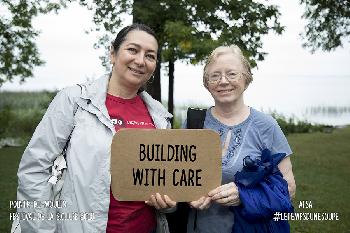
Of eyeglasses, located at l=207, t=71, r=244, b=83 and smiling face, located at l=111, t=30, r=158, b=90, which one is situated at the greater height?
smiling face, located at l=111, t=30, r=158, b=90

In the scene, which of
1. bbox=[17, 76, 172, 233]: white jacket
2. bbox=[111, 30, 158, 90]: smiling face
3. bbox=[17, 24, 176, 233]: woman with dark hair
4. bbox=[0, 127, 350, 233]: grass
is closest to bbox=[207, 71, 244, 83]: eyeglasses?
bbox=[111, 30, 158, 90]: smiling face

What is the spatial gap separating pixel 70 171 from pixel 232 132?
3.22 feet

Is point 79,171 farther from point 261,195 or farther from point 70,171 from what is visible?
point 261,195

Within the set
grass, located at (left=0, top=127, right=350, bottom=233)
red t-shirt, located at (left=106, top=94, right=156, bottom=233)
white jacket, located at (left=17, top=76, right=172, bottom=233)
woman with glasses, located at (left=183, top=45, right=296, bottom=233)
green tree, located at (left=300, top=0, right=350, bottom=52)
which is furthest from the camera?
green tree, located at (left=300, top=0, right=350, bottom=52)

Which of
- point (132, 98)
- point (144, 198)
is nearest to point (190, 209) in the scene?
point (144, 198)

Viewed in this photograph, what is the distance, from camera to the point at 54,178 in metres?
2.20

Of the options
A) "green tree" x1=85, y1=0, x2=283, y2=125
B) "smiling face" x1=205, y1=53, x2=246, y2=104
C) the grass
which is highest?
"green tree" x1=85, y1=0, x2=283, y2=125

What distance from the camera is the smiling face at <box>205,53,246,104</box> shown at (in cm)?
247

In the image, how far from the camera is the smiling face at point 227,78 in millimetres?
2475

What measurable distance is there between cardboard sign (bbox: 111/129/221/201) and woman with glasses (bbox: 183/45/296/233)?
16 cm

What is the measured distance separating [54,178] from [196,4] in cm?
659

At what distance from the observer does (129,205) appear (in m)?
2.34

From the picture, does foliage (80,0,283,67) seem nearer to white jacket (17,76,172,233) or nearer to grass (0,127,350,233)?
grass (0,127,350,233)

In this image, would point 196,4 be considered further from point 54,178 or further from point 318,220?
point 54,178
